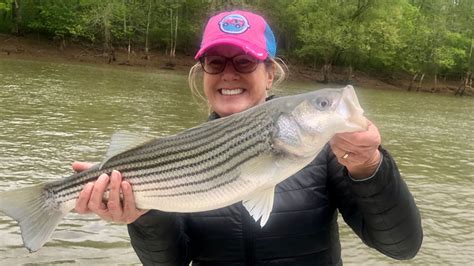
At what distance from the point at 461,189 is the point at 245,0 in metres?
47.8

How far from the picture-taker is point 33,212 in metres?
3.27

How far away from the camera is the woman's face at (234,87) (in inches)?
149

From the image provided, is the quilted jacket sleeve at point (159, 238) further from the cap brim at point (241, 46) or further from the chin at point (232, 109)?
the cap brim at point (241, 46)

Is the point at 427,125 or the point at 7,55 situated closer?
the point at 427,125

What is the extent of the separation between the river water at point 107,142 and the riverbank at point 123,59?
43.3 ft

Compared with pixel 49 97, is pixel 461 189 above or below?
above

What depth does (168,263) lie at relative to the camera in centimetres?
346

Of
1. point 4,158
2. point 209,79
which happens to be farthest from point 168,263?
point 4,158

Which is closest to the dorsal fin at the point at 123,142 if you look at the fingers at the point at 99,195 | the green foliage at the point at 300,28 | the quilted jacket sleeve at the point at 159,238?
the fingers at the point at 99,195

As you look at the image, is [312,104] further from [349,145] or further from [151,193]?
[151,193]

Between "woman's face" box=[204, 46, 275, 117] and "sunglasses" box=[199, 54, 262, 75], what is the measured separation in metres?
0.02

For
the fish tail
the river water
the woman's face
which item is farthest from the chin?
the river water

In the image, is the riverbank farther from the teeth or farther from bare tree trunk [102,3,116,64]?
the teeth

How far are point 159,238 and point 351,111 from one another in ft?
4.98
